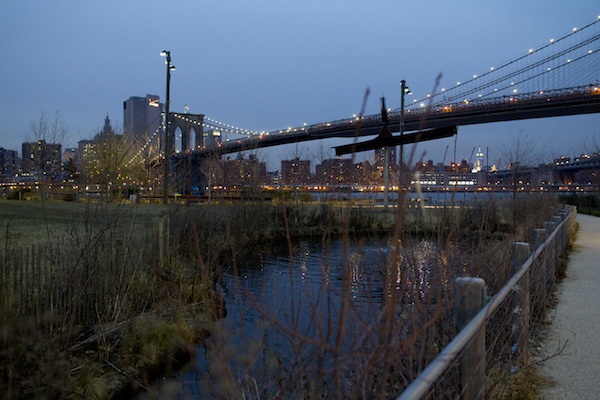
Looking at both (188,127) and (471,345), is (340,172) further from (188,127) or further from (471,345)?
(188,127)

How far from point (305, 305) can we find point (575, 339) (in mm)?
3442

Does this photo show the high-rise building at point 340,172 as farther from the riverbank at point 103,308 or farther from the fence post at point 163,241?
the fence post at point 163,241

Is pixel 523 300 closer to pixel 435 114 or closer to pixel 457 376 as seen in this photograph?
pixel 457 376

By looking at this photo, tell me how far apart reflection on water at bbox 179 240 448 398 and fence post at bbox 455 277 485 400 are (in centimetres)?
40

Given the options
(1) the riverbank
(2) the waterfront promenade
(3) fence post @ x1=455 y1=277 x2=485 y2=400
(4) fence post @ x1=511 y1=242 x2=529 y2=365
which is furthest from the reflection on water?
(2) the waterfront promenade

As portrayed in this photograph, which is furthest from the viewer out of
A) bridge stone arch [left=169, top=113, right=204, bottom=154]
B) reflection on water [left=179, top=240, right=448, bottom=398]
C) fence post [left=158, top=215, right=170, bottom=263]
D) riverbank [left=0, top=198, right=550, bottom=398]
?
bridge stone arch [left=169, top=113, right=204, bottom=154]

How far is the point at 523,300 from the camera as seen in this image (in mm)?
4598

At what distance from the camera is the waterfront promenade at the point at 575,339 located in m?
4.02

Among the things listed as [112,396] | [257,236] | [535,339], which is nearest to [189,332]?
[112,396]

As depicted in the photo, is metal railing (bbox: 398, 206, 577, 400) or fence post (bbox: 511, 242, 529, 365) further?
fence post (bbox: 511, 242, 529, 365)

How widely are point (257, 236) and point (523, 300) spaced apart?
13.6 meters

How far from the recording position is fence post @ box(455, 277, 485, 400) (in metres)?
2.91

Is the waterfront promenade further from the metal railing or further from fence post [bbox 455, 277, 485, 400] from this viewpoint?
fence post [bbox 455, 277, 485, 400]

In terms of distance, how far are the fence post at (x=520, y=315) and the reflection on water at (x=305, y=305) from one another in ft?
2.04
